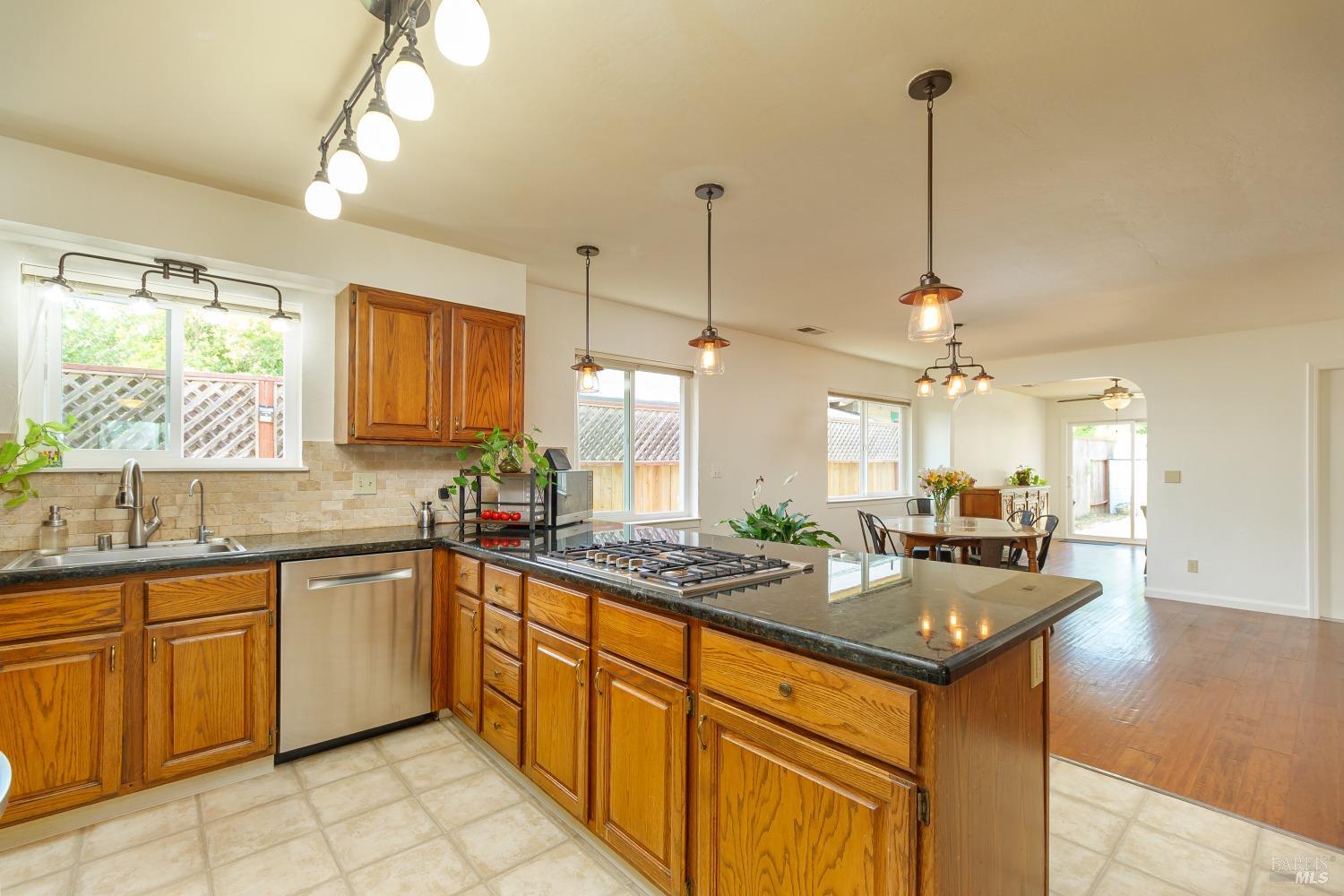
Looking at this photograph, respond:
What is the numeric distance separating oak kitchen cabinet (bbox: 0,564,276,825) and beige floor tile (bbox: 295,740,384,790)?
0.58ft

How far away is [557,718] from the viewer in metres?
2.05

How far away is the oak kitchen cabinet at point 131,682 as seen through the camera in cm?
198

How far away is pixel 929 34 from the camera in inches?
66.7

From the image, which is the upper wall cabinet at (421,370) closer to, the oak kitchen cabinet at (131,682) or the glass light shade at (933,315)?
the oak kitchen cabinet at (131,682)

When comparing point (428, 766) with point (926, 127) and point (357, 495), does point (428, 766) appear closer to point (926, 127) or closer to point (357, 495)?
point (357, 495)

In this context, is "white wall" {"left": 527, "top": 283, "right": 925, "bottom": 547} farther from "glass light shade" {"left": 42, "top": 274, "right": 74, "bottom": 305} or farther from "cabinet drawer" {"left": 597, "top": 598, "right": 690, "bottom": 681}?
"cabinet drawer" {"left": 597, "top": 598, "right": 690, "bottom": 681}

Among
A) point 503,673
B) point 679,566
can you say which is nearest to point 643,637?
point 679,566

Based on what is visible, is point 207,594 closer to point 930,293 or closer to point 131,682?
point 131,682

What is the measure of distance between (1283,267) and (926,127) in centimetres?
302

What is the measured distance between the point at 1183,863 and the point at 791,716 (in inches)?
65.7

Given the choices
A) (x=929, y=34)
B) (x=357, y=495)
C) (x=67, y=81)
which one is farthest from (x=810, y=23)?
(x=357, y=495)

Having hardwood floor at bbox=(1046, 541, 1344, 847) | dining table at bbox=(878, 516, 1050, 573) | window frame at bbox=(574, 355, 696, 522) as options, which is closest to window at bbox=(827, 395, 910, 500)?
dining table at bbox=(878, 516, 1050, 573)

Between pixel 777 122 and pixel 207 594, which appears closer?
pixel 777 122

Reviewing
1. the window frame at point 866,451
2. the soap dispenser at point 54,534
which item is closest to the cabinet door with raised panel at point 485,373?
the soap dispenser at point 54,534
